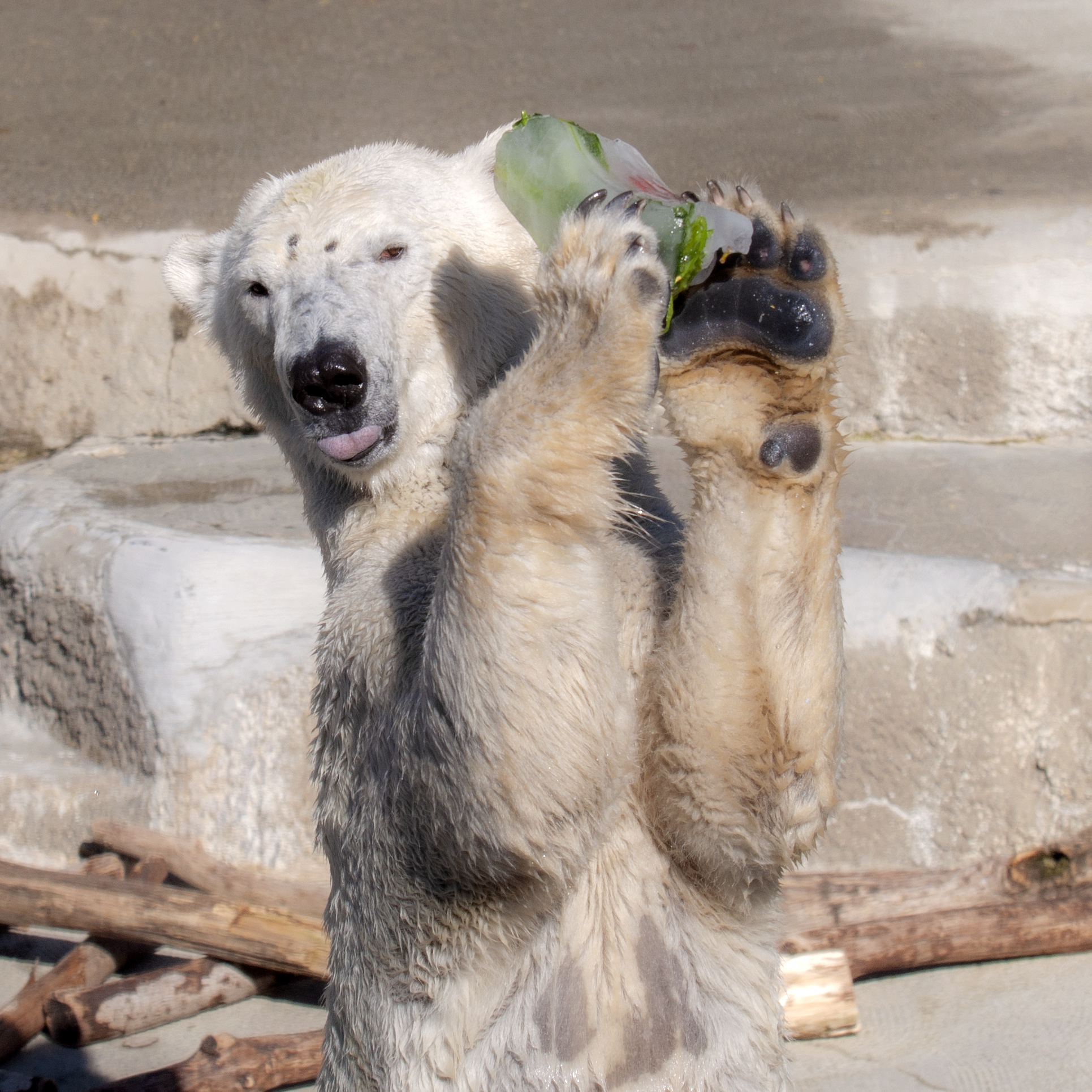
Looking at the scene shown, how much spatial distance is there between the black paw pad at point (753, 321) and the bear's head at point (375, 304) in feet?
1.02

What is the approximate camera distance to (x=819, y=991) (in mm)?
2877

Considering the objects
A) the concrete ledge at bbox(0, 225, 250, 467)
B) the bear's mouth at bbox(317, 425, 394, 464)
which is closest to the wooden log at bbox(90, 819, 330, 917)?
the bear's mouth at bbox(317, 425, 394, 464)

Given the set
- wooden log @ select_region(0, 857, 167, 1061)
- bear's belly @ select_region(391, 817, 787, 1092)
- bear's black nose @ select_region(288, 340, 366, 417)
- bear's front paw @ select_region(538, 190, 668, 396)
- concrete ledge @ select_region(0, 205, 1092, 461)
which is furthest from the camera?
concrete ledge @ select_region(0, 205, 1092, 461)

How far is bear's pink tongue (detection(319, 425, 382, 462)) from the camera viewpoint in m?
1.68

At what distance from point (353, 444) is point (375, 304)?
225mm

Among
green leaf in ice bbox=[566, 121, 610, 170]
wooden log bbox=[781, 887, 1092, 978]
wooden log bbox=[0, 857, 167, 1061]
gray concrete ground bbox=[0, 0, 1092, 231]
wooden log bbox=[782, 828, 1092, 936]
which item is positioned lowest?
wooden log bbox=[0, 857, 167, 1061]

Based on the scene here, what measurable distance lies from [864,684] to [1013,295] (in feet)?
6.33

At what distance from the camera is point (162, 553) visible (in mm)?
3572

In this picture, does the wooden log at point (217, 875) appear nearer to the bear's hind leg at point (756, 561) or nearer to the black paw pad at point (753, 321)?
the bear's hind leg at point (756, 561)

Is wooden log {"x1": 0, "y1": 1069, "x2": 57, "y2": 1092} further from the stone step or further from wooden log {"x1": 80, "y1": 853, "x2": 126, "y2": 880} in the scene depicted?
the stone step

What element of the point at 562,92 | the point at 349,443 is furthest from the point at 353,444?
the point at 562,92

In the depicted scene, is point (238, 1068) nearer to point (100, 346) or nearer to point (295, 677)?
point (295, 677)

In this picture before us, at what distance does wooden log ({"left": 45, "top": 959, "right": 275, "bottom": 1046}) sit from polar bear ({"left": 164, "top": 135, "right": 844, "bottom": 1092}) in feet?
4.87

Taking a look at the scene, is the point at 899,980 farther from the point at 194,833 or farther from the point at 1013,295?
the point at 1013,295
